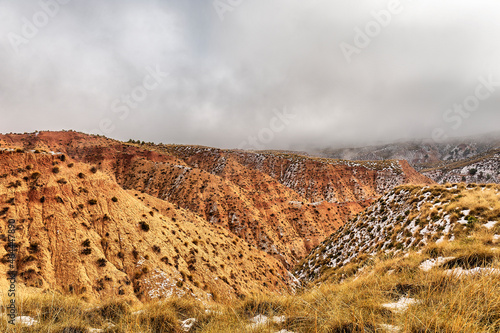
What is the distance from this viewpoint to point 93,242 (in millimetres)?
15102

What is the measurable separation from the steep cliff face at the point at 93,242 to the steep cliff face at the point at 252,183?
718 centimetres

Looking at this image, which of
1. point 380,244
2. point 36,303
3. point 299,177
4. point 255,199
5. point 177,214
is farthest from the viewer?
point 299,177

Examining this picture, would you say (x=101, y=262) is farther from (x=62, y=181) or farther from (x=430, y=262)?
(x=430, y=262)

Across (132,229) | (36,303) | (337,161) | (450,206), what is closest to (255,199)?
(132,229)

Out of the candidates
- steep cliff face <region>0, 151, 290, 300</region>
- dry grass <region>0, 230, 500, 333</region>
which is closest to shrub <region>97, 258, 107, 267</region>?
steep cliff face <region>0, 151, 290, 300</region>

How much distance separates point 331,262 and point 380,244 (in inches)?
231

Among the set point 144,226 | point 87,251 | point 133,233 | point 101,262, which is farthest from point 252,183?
point 87,251

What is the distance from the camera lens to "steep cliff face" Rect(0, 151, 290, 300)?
12859 millimetres

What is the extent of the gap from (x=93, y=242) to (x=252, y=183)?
181 ft

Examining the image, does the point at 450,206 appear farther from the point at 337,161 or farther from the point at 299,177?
the point at 337,161

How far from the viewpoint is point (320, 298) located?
16.9 feet

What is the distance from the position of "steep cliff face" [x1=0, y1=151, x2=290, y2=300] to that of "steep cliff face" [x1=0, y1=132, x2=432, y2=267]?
7176 mm

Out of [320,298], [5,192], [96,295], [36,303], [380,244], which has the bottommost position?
[380,244]

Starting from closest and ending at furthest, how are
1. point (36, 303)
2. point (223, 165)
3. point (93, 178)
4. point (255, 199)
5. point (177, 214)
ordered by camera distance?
point (36, 303)
point (93, 178)
point (177, 214)
point (255, 199)
point (223, 165)
